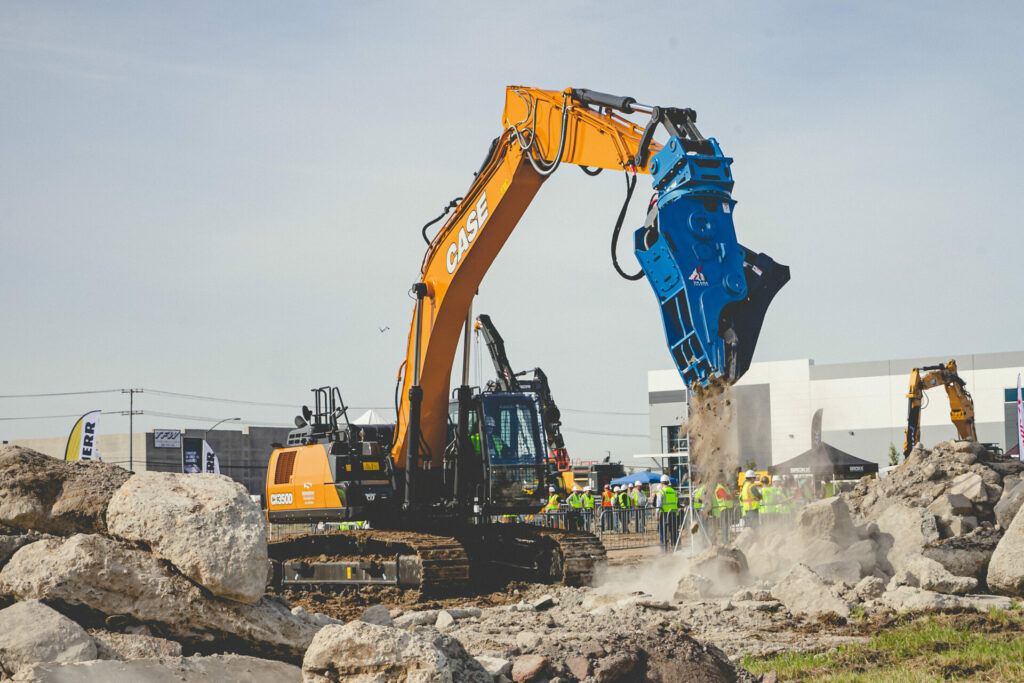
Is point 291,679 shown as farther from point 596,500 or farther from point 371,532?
point 596,500

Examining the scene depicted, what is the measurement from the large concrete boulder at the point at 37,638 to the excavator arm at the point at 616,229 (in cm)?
509

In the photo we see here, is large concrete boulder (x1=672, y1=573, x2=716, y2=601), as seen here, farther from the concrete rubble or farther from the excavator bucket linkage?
the excavator bucket linkage

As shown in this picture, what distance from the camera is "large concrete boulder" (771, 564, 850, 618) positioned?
37.6 ft

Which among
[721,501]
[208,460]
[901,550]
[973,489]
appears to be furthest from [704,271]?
[208,460]

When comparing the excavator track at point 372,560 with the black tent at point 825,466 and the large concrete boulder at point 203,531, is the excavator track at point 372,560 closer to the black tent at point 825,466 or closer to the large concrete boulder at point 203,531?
the large concrete boulder at point 203,531

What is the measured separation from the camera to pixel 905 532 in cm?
1416

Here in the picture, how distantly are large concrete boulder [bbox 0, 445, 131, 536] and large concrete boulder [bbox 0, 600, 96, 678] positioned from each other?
1.00 meters

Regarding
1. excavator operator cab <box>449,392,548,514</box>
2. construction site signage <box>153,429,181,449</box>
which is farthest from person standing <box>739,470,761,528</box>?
construction site signage <box>153,429,181,449</box>

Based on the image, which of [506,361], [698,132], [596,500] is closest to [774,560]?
[698,132]

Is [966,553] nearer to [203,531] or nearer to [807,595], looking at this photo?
[807,595]

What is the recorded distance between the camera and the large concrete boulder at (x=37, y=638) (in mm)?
5773

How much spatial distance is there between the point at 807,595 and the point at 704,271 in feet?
15.5

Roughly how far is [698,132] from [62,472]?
6.13m

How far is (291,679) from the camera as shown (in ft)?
20.7
